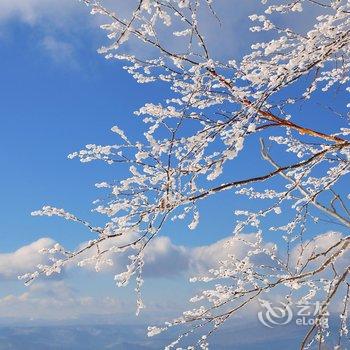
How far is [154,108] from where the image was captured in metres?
3.62

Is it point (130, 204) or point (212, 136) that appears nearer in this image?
point (212, 136)

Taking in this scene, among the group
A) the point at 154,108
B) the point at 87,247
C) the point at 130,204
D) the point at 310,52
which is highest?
the point at 154,108

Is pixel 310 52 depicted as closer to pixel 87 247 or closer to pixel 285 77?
pixel 285 77

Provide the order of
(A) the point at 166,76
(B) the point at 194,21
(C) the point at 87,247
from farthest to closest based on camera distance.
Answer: (A) the point at 166,76 → (C) the point at 87,247 → (B) the point at 194,21

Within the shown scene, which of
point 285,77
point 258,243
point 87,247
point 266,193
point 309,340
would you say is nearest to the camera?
point 285,77

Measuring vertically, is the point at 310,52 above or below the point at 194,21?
below

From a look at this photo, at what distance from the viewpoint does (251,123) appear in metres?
2.72

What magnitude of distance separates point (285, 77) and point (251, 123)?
12.1 inches

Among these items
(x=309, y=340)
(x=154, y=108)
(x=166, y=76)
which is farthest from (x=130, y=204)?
(x=309, y=340)

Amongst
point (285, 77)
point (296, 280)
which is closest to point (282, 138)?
point (296, 280)

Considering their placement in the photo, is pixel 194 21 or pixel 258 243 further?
pixel 258 243

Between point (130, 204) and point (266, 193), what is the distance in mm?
1751

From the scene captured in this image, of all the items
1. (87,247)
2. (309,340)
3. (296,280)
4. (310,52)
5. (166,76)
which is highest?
(166,76)

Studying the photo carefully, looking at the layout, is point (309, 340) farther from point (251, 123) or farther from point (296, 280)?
point (251, 123)
